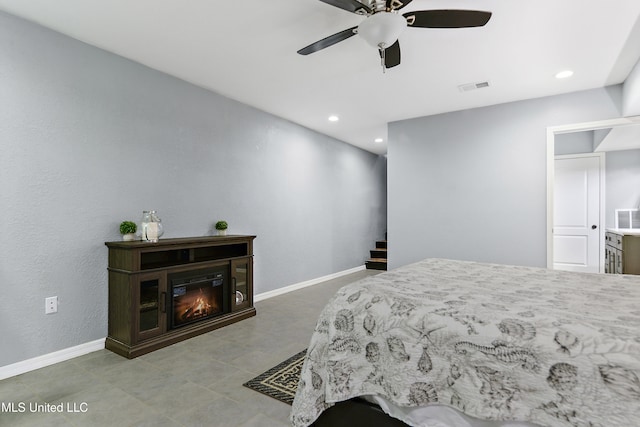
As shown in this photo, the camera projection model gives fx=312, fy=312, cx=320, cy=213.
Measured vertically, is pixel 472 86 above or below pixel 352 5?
above

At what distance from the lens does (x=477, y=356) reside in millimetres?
1169

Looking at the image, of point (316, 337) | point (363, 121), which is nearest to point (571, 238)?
point (363, 121)

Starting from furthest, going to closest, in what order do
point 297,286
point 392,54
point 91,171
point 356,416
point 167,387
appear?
point 297,286, point 91,171, point 392,54, point 167,387, point 356,416

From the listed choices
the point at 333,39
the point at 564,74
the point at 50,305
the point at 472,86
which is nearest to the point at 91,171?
the point at 50,305

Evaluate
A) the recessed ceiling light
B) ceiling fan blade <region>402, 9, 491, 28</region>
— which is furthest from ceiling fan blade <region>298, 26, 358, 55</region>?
the recessed ceiling light

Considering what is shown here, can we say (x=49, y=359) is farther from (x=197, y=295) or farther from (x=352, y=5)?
(x=352, y=5)

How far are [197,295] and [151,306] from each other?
0.47 metres

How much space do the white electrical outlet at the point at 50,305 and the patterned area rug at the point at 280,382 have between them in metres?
1.69

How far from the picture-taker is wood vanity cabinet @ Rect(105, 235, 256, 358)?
102 inches

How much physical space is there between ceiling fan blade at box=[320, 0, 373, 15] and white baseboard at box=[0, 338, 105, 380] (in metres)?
3.17

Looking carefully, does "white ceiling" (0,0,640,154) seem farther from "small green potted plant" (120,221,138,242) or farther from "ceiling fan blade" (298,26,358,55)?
"small green potted plant" (120,221,138,242)

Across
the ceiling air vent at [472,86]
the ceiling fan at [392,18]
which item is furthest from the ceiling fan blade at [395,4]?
the ceiling air vent at [472,86]

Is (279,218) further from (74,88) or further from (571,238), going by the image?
(571,238)

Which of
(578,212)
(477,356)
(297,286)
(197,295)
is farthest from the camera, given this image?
(578,212)
